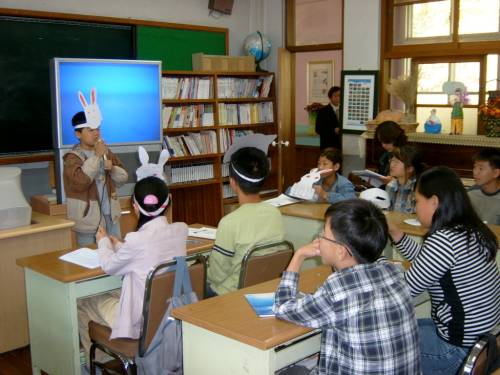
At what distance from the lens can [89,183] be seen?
13.5 feet

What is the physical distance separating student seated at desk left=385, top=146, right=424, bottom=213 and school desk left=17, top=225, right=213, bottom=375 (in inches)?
82.4

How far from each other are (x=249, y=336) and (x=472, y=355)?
696 millimetres

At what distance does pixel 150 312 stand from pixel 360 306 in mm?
1131

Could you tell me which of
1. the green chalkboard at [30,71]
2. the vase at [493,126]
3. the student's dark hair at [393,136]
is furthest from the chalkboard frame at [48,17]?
the vase at [493,126]

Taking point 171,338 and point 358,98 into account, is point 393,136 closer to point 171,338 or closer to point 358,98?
point 358,98

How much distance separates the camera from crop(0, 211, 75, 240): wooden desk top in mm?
3721

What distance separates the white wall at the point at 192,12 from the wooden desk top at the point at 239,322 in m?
4.15

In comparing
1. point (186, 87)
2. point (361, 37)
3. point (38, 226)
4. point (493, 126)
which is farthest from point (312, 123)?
point (38, 226)

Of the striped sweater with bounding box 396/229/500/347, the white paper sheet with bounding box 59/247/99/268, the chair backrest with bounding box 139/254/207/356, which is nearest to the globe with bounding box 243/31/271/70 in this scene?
the white paper sheet with bounding box 59/247/99/268

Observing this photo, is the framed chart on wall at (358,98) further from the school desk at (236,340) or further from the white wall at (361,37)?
the school desk at (236,340)

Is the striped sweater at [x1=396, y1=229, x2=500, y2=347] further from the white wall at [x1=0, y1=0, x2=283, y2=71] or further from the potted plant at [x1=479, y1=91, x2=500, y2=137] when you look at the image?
the white wall at [x1=0, y1=0, x2=283, y2=71]

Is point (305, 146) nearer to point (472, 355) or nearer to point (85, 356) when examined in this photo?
point (85, 356)

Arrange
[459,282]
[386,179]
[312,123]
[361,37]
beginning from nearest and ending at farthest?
[459,282], [386,179], [361,37], [312,123]

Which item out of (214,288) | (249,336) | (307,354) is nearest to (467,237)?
(307,354)
